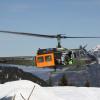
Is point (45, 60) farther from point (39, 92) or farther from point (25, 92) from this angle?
point (25, 92)

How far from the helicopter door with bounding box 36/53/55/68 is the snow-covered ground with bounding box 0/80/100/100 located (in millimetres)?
9801

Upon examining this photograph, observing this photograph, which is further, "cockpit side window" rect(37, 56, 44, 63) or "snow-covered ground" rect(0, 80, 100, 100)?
"cockpit side window" rect(37, 56, 44, 63)

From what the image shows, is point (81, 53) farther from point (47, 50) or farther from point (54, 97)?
point (54, 97)

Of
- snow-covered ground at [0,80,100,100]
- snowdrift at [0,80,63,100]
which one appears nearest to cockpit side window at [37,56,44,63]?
snow-covered ground at [0,80,100,100]

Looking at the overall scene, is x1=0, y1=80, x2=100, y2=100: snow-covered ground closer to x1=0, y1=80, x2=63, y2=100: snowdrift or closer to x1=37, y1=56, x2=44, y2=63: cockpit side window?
x1=0, y1=80, x2=63, y2=100: snowdrift

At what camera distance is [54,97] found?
583 inches

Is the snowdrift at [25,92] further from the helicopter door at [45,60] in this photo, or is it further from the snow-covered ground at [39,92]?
the helicopter door at [45,60]

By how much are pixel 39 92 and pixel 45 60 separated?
12642 millimetres

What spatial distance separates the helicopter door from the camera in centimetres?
2694

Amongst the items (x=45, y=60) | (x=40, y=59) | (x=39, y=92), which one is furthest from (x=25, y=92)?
(x=40, y=59)

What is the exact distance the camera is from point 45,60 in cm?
2738

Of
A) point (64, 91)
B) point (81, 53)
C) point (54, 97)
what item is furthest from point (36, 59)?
point (54, 97)

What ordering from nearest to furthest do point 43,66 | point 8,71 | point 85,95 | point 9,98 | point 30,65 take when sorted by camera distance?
point 9,98 → point 85,95 → point 43,66 → point 30,65 → point 8,71

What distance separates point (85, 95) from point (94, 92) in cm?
71
